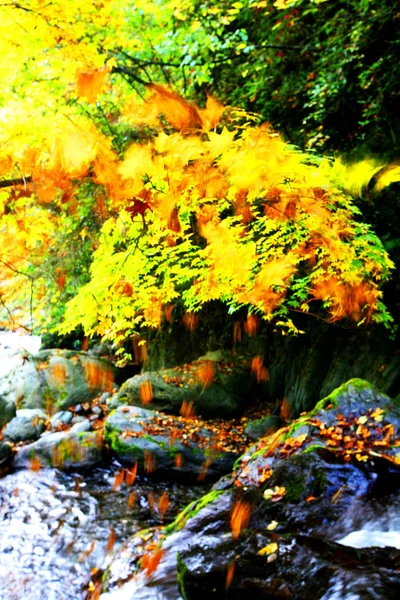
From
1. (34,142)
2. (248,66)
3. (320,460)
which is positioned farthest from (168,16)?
(320,460)

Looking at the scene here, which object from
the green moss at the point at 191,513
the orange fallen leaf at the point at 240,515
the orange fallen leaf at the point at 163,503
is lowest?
the orange fallen leaf at the point at 163,503

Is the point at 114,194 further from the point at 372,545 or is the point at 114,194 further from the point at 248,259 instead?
the point at 372,545

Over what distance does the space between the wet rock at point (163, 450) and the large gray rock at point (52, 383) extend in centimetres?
267

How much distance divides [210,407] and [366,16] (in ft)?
23.2

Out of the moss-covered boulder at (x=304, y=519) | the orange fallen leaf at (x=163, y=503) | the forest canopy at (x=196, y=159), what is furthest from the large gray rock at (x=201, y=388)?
the moss-covered boulder at (x=304, y=519)

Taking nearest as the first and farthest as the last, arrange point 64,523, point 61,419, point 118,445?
point 64,523 → point 118,445 → point 61,419

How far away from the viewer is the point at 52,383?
9836 millimetres

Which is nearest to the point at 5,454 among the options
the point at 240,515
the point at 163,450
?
the point at 163,450

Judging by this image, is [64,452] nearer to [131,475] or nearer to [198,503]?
[131,475]

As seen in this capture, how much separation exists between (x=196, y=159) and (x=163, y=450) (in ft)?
16.3

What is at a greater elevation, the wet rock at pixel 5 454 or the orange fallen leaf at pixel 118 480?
the wet rock at pixel 5 454

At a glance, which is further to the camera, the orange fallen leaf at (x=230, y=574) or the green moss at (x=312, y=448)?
the green moss at (x=312, y=448)

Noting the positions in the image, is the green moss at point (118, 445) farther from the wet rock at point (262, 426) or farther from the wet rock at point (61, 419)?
the wet rock at point (262, 426)

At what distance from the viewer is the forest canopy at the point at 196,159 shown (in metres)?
3.81
